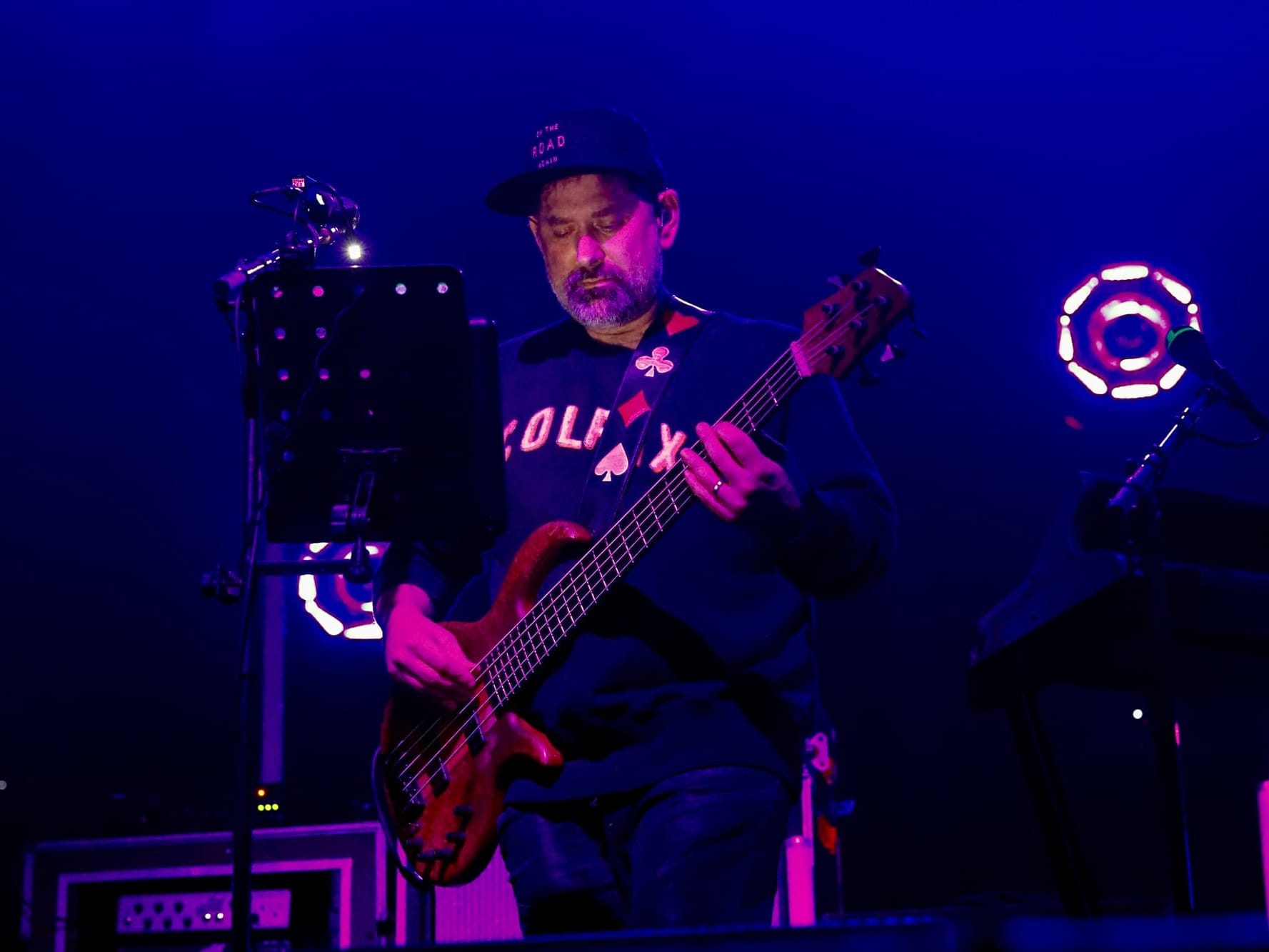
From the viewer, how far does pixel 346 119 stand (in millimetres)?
5645

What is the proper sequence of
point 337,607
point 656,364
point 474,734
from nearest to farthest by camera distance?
1. point 474,734
2. point 656,364
3. point 337,607

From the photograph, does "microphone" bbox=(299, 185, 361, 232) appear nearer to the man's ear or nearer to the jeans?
the man's ear

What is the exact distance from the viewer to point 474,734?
2.70m

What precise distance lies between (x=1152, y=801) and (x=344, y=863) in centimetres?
383

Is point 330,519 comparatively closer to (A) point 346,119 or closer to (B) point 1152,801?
(A) point 346,119

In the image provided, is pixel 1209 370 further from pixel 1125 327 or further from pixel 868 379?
pixel 1125 327

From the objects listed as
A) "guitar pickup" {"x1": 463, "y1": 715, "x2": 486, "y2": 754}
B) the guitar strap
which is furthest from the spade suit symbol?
"guitar pickup" {"x1": 463, "y1": 715, "x2": 486, "y2": 754}

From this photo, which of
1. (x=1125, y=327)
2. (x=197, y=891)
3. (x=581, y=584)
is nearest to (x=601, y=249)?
(x=581, y=584)

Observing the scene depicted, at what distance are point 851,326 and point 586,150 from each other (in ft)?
2.42

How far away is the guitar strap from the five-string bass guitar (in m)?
0.13

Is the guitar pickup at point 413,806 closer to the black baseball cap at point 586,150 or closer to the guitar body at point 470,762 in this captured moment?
the guitar body at point 470,762

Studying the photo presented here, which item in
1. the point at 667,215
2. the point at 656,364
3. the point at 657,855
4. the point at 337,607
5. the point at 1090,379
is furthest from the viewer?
the point at 337,607

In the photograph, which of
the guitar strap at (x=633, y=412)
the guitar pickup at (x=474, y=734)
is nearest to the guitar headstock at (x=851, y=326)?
the guitar strap at (x=633, y=412)

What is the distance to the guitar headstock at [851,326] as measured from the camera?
2.72m
